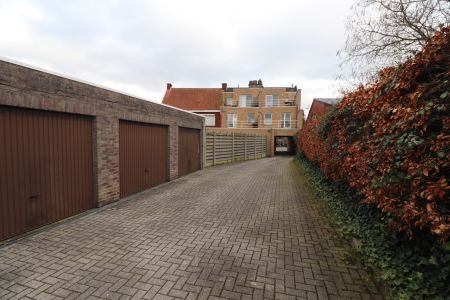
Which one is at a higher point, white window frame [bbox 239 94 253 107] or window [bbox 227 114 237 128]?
white window frame [bbox 239 94 253 107]

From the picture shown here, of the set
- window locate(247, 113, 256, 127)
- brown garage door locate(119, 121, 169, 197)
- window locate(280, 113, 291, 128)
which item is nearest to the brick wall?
brown garage door locate(119, 121, 169, 197)

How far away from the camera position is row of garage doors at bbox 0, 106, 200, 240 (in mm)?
4168

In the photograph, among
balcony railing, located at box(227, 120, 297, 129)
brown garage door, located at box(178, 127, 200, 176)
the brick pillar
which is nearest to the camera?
the brick pillar

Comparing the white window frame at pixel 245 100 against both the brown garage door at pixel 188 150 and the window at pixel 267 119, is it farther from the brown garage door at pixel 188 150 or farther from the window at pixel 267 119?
the brown garage door at pixel 188 150

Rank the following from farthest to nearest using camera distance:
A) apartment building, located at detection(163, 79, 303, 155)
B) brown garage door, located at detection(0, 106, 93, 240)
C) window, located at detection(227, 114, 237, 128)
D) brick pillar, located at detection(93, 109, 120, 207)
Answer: window, located at detection(227, 114, 237, 128)
apartment building, located at detection(163, 79, 303, 155)
brick pillar, located at detection(93, 109, 120, 207)
brown garage door, located at detection(0, 106, 93, 240)

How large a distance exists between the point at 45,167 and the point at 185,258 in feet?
11.0

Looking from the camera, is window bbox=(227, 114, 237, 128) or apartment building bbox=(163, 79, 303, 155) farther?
window bbox=(227, 114, 237, 128)

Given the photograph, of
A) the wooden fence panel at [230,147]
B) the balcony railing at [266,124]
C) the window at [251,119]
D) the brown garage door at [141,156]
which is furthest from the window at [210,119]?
the brown garage door at [141,156]

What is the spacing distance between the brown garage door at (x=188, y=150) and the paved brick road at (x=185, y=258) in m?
5.07

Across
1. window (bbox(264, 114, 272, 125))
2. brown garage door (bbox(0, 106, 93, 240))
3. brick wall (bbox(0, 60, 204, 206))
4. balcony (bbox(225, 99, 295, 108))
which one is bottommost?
brown garage door (bbox(0, 106, 93, 240))

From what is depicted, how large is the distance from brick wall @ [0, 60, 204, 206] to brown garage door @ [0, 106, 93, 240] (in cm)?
19

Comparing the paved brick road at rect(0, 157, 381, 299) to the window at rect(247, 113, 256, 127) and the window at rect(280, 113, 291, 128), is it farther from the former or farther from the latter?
the window at rect(247, 113, 256, 127)

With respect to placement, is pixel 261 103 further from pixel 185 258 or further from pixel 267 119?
pixel 185 258

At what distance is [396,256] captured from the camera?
292 centimetres
